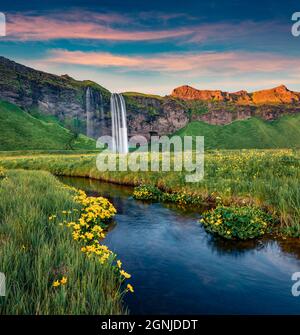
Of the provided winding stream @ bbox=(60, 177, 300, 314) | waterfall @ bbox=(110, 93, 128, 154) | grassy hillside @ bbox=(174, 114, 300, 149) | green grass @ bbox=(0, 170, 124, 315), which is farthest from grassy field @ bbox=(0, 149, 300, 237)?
grassy hillside @ bbox=(174, 114, 300, 149)

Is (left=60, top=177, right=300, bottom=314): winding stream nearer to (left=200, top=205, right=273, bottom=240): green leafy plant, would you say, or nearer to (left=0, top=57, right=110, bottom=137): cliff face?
(left=200, top=205, right=273, bottom=240): green leafy plant

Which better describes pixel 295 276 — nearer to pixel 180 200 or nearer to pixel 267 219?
pixel 267 219

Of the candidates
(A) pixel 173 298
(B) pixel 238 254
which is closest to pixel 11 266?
(A) pixel 173 298

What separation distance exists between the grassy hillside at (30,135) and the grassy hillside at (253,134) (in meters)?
62.9

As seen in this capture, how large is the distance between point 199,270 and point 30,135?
13726 cm

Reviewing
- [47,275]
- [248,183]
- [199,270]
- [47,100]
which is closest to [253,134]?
[47,100]

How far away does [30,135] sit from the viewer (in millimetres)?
134000

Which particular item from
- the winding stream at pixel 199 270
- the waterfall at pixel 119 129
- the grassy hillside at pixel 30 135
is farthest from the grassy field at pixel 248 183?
the grassy hillside at pixel 30 135

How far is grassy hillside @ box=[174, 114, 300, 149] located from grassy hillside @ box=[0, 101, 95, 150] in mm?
62857

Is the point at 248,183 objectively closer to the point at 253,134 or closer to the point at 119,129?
the point at 119,129

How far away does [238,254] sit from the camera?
35.7ft

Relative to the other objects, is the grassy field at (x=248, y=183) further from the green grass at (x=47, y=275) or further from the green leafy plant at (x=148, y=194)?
the green grass at (x=47, y=275)

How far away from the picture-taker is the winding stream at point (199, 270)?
747 cm

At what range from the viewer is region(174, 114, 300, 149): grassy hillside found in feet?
477
